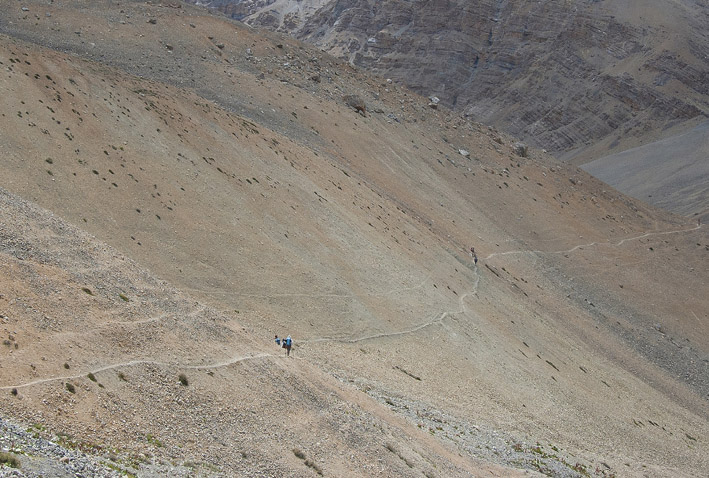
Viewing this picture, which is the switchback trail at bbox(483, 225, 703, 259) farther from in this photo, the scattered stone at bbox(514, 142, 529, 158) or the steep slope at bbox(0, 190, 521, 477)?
the steep slope at bbox(0, 190, 521, 477)

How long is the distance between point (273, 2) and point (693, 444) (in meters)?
174

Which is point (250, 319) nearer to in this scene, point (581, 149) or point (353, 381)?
point (353, 381)

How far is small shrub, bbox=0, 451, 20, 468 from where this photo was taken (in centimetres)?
1287

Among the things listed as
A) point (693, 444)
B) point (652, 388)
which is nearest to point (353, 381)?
point (693, 444)

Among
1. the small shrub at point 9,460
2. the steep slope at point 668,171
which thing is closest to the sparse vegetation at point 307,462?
the small shrub at point 9,460

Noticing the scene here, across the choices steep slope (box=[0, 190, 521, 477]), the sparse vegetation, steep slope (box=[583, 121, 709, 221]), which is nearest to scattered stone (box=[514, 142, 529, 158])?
steep slope (box=[583, 121, 709, 221])

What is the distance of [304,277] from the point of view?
33750 millimetres

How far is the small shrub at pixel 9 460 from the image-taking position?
12867 mm

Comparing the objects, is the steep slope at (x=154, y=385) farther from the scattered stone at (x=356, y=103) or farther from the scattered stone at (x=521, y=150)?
the scattered stone at (x=521, y=150)

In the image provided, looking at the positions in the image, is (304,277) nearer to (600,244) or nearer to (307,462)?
(307,462)

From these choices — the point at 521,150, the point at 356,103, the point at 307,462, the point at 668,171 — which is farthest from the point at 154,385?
the point at 668,171

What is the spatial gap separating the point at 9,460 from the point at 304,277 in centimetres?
2121

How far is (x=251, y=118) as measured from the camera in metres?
51.9

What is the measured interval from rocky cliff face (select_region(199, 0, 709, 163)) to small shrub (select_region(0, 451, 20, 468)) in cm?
12538
